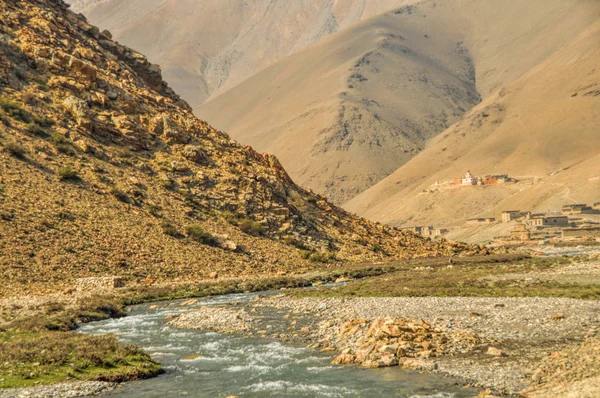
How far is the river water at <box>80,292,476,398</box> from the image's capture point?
21531 mm

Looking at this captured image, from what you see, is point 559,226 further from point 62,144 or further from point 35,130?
point 35,130

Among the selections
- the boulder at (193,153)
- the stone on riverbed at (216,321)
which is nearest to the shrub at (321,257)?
the boulder at (193,153)

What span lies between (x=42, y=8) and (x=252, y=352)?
246 feet

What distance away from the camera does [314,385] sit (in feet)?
73.7

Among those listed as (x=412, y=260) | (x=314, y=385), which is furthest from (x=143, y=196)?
(x=314, y=385)

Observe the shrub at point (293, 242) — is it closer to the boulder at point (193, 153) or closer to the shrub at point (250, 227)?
the shrub at point (250, 227)

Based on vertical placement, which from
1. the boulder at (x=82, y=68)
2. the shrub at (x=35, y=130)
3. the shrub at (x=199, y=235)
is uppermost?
the boulder at (x=82, y=68)

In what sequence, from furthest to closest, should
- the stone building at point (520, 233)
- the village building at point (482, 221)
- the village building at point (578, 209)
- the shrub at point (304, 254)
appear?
1. the village building at point (482, 221)
2. the village building at point (578, 209)
3. the stone building at point (520, 233)
4. the shrub at point (304, 254)

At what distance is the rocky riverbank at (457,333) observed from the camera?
22062 mm

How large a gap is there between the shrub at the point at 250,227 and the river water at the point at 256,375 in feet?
116

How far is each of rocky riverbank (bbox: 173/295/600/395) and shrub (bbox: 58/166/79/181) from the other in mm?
31755

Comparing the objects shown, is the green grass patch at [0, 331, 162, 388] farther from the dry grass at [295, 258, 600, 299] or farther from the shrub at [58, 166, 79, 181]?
the shrub at [58, 166, 79, 181]

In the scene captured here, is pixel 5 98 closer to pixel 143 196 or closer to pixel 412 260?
pixel 143 196

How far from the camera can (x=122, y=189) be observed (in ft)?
216
